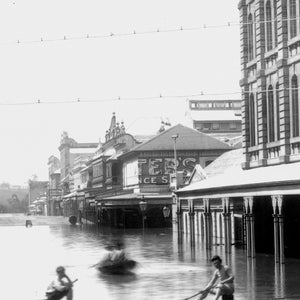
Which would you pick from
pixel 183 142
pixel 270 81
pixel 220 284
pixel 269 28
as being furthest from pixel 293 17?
pixel 183 142

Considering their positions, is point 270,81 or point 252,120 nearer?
point 270,81

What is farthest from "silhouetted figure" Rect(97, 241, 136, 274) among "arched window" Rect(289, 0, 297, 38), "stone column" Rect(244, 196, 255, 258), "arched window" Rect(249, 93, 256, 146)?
"arched window" Rect(249, 93, 256, 146)

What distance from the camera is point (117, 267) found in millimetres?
30625

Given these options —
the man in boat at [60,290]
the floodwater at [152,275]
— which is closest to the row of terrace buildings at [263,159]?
the floodwater at [152,275]

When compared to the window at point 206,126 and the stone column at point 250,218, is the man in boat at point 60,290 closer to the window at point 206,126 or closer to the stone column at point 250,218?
the stone column at point 250,218

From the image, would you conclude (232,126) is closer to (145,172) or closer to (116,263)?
(145,172)

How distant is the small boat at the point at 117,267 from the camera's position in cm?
3047

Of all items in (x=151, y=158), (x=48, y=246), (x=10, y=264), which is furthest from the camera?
(x=151, y=158)

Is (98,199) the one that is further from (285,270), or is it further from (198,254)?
(285,270)

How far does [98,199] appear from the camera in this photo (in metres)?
93.7

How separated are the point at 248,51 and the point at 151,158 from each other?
42.7m

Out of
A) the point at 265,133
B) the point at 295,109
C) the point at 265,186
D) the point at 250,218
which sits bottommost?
the point at 250,218

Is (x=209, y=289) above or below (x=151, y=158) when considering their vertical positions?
below

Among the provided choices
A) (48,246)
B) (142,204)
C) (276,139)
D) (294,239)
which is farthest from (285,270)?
(142,204)
